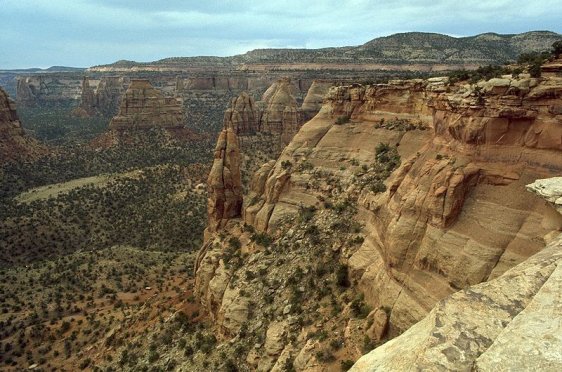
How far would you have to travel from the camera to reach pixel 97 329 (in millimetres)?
42156

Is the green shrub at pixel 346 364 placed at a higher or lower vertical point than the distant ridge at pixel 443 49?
lower

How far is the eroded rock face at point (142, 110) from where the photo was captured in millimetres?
119500

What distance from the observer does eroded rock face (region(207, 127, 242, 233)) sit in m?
41.8

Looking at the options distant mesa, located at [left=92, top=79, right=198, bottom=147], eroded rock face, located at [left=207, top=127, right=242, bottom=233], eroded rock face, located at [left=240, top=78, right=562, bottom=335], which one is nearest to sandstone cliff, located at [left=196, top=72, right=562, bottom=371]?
eroded rock face, located at [left=240, top=78, right=562, bottom=335]

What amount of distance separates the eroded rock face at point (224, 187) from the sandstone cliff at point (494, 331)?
101 feet

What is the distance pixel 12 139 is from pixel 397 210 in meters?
110

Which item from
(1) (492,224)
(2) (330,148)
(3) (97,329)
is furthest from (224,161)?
(1) (492,224)

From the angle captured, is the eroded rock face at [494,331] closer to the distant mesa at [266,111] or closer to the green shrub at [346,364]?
the green shrub at [346,364]

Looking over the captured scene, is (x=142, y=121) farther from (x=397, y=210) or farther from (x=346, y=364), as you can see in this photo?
(x=346, y=364)

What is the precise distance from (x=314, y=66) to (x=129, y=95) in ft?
273

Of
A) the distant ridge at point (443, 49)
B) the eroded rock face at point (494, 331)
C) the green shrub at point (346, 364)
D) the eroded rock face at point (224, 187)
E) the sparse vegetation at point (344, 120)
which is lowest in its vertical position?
the green shrub at point (346, 364)

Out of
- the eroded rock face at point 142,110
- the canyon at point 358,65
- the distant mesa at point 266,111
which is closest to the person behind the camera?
the distant mesa at point 266,111

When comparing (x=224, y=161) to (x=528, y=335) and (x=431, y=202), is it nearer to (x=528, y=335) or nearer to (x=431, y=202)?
(x=431, y=202)

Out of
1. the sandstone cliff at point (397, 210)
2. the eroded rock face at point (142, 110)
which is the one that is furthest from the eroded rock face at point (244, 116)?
the sandstone cliff at point (397, 210)
